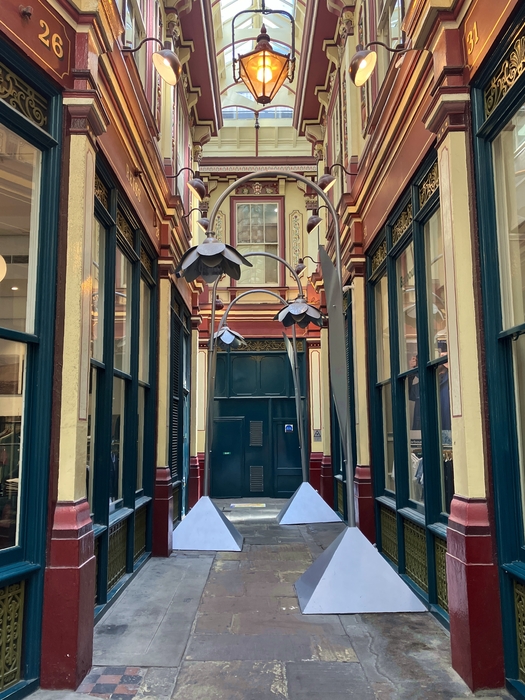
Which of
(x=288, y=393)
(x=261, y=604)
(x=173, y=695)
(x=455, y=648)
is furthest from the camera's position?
(x=288, y=393)

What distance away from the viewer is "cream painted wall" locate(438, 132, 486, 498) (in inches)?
148

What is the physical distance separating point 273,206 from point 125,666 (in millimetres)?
12550

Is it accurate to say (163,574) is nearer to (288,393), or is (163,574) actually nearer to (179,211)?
(179,211)

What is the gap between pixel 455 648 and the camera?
12.6ft

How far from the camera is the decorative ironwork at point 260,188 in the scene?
15062 mm

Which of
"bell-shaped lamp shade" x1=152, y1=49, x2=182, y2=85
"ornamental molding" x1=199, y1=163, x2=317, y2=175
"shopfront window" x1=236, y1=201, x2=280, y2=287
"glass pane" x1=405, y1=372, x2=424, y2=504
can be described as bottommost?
"glass pane" x1=405, y1=372, x2=424, y2=504

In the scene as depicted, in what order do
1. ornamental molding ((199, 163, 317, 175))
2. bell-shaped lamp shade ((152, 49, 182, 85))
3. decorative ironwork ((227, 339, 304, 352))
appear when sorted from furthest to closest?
ornamental molding ((199, 163, 317, 175)) < decorative ironwork ((227, 339, 304, 352)) < bell-shaped lamp shade ((152, 49, 182, 85))

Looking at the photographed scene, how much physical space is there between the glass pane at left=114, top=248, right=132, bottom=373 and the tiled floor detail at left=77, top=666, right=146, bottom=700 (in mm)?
2864

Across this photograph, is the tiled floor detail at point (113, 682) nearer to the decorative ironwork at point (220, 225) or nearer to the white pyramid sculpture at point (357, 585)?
the white pyramid sculpture at point (357, 585)

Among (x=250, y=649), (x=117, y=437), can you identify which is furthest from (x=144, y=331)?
(x=250, y=649)

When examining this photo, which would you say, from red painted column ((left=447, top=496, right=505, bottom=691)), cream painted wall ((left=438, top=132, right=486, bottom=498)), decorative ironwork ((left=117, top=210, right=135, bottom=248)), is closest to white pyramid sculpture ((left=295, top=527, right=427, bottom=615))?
red painted column ((left=447, top=496, right=505, bottom=691))

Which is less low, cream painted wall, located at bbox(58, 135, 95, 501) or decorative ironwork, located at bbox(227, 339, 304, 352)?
decorative ironwork, located at bbox(227, 339, 304, 352)

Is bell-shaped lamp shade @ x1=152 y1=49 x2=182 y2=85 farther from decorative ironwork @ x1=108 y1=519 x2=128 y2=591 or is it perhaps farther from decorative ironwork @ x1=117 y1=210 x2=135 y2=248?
decorative ironwork @ x1=108 y1=519 x2=128 y2=591

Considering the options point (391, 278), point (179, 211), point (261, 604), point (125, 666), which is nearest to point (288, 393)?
point (179, 211)
